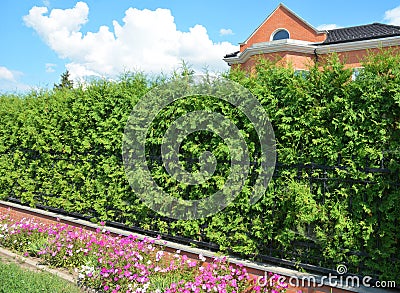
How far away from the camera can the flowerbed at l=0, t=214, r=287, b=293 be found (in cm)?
436

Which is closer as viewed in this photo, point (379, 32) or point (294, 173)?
point (294, 173)

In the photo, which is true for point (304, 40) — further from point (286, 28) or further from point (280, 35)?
point (280, 35)

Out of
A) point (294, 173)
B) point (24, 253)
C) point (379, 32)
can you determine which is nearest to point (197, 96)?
point (294, 173)

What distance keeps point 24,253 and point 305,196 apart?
16.4 ft

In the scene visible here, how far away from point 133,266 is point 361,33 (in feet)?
54.6

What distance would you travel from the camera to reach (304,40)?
19.0 meters

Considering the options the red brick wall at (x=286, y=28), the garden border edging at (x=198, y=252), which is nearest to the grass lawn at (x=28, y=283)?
the garden border edging at (x=198, y=252)

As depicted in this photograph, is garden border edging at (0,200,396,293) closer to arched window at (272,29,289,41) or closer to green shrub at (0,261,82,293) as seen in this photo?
Result: green shrub at (0,261,82,293)

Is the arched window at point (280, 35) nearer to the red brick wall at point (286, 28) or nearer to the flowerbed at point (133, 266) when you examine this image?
the red brick wall at point (286, 28)

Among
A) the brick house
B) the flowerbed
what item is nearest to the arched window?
the brick house

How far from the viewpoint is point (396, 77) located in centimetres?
369

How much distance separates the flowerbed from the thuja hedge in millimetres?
381

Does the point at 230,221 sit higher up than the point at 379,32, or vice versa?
the point at 379,32

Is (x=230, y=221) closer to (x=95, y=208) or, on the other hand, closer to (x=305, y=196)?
(x=305, y=196)
